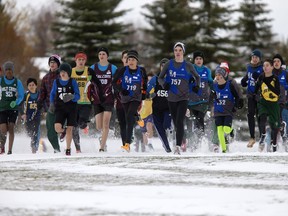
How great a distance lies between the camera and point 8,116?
62.9 feet

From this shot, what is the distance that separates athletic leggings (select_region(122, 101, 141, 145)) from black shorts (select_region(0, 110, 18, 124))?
2767 mm

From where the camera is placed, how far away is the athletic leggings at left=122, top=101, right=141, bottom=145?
17562 mm

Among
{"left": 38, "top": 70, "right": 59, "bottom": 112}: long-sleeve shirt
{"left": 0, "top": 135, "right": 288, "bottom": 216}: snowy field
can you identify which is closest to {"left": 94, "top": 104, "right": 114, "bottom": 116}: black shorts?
{"left": 38, "top": 70, "right": 59, "bottom": 112}: long-sleeve shirt

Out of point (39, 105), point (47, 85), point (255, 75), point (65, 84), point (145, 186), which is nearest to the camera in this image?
point (145, 186)

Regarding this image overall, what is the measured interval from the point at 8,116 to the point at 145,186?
9615mm

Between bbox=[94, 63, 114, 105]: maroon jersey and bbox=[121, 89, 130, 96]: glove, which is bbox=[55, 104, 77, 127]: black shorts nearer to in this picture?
bbox=[121, 89, 130, 96]: glove

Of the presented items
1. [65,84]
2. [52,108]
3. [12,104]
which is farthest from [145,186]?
[12,104]

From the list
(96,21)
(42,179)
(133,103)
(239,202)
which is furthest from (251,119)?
(96,21)

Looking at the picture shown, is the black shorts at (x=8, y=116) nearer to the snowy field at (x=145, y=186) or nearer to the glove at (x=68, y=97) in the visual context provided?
the glove at (x=68, y=97)

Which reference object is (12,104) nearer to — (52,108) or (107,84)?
(52,108)

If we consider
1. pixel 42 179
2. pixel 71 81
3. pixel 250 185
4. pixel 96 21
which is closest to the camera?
pixel 250 185

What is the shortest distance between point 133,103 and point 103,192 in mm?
8193

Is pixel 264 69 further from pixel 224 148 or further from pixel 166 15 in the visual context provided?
pixel 166 15

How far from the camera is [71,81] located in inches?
670
